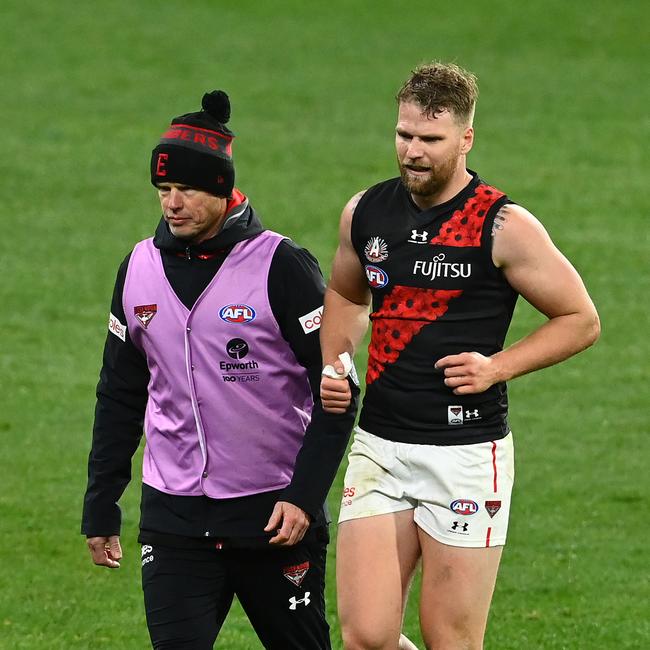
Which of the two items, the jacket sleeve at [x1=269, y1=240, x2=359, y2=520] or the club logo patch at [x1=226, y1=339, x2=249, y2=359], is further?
the club logo patch at [x1=226, y1=339, x2=249, y2=359]

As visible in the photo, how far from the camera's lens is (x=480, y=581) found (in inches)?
232

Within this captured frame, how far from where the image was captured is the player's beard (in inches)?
230

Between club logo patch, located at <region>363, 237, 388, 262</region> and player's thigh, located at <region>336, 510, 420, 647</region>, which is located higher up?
club logo patch, located at <region>363, 237, 388, 262</region>

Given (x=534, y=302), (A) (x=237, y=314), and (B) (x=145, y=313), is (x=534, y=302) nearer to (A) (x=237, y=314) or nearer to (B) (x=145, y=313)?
(A) (x=237, y=314)

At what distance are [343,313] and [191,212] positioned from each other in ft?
2.14

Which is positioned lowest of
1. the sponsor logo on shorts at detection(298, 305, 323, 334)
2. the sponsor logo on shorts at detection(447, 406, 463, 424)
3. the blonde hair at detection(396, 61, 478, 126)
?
the sponsor logo on shorts at detection(447, 406, 463, 424)

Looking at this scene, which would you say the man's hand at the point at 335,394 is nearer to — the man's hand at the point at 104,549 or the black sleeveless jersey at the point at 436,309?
the black sleeveless jersey at the point at 436,309

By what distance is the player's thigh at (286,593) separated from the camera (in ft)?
19.6

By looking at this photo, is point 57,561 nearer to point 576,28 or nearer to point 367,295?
point 367,295

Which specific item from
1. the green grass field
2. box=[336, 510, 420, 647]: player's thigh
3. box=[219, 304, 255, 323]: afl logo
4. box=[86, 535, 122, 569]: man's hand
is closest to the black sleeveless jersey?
box=[336, 510, 420, 647]: player's thigh

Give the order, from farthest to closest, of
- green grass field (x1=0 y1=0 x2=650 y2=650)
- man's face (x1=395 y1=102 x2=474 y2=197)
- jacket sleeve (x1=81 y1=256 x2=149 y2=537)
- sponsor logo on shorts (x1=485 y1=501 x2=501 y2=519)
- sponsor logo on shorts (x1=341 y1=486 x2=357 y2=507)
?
green grass field (x1=0 y1=0 x2=650 y2=650)
jacket sleeve (x1=81 y1=256 x2=149 y2=537)
sponsor logo on shorts (x1=341 y1=486 x2=357 y2=507)
sponsor logo on shorts (x1=485 y1=501 x2=501 y2=519)
man's face (x1=395 y1=102 x2=474 y2=197)

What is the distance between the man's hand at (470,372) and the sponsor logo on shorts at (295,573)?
0.86 m

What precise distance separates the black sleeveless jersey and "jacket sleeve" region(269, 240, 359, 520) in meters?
0.21

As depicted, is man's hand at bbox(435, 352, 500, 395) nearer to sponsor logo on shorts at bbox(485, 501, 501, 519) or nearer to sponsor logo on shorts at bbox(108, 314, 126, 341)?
sponsor logo on shorts at bbox(485, 501, 501, 519)
